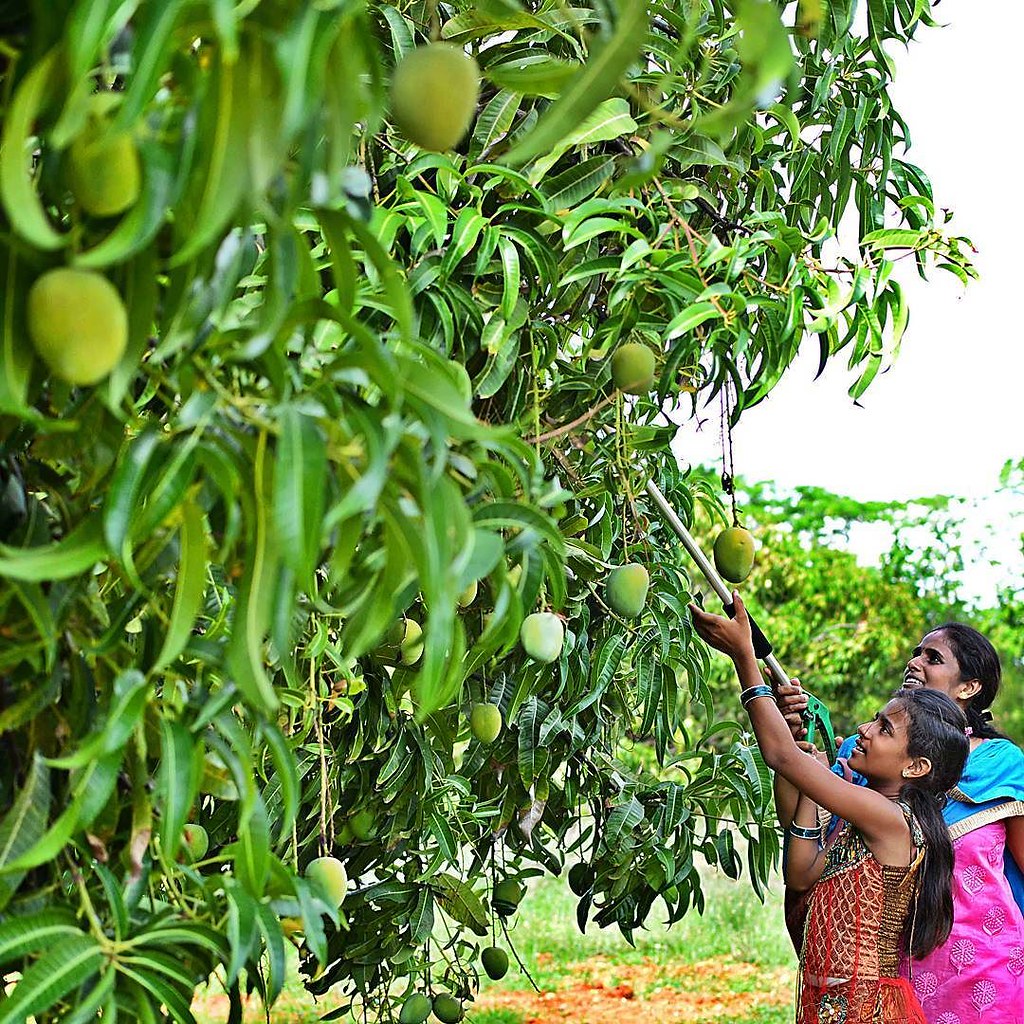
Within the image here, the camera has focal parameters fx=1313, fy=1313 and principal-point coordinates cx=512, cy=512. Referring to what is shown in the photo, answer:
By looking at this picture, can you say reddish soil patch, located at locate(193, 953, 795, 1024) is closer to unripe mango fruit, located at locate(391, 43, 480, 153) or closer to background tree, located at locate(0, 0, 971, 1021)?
background tree, located at locate(0, 0, 971, 1021)

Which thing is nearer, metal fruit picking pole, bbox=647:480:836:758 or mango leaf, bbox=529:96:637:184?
mango leaf, bbox=529:96:637:184

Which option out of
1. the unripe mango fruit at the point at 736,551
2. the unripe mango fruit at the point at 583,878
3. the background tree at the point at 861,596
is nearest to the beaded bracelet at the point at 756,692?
the unripe mango fruit at the point at 736,551

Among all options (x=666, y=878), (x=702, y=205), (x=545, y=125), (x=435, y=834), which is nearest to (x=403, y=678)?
(x=435, y=834)

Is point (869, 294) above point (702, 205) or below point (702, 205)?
below

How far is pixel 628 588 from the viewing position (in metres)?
1.69

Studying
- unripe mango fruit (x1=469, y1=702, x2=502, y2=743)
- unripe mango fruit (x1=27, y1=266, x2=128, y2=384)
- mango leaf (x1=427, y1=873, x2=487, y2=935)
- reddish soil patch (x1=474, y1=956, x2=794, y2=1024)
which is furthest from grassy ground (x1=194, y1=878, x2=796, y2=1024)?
unripe mango fruit (x1=27, y1=266, x2=128, y2=384)

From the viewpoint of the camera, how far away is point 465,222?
1325mm

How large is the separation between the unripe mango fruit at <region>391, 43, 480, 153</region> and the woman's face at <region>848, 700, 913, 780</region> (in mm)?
1471

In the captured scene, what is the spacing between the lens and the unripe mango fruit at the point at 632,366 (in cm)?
145

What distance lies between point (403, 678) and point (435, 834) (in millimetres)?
238

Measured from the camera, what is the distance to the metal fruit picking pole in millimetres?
1761

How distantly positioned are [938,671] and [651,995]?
234 cm

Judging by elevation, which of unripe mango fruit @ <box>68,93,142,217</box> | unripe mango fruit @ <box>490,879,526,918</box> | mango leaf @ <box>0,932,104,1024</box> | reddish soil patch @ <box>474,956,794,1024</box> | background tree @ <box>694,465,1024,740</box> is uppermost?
background tree @ <box>694,465,1024,740</box>

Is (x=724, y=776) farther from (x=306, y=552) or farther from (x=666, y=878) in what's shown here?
(x=306, y=552)
